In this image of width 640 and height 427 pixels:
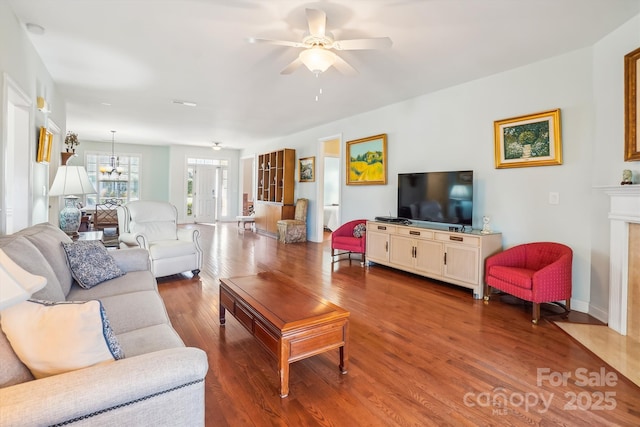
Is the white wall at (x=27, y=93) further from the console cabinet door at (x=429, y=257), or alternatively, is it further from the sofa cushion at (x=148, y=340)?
the console cabinet door at (x=429, y=257)

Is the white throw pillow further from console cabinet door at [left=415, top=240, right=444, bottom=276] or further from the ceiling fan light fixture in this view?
console cabinet door at [left=415, top=240, right=444, bottom=276]

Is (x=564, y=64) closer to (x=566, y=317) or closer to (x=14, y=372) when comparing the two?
(x=566, y=317)

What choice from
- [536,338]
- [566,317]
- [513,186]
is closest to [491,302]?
[566,317]

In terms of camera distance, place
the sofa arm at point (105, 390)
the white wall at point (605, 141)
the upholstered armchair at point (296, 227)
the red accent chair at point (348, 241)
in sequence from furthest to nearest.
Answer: the upholstered armchair at point (296, 227) < the red accent chair at point (348, 241) < the white wall at point (605, 141) < the sofa arm at point (105, 390)

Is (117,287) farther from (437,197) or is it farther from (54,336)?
(437,197)

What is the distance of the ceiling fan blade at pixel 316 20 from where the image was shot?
2236mm

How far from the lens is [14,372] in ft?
3.29

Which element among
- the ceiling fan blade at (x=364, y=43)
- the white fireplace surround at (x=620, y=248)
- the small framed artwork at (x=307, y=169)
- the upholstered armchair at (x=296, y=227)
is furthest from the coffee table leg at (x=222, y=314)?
the small framed artwork at (x=307, y=169)

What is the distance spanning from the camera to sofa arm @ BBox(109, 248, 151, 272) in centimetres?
290

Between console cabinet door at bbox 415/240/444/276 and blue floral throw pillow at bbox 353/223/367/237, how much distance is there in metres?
1.19

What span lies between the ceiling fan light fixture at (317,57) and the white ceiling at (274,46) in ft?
0.97

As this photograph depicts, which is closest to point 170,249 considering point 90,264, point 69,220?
point 69,220

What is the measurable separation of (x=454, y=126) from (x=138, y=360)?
4.45 metres

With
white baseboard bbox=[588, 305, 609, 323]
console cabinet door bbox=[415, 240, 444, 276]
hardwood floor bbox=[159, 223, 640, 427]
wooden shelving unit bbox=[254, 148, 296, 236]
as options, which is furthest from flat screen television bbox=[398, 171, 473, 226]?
wooden shelving unit bbox=[254, 148, 296, 236]
